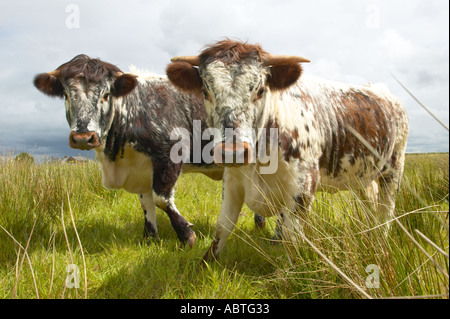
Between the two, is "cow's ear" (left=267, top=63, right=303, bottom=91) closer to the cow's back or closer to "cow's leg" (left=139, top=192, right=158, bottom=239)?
the cow's back

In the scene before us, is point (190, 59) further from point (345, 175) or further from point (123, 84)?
point (345, 175)

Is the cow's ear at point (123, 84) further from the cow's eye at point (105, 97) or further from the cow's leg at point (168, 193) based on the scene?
the cow's leg at point (168, 193)

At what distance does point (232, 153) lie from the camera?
258 cm

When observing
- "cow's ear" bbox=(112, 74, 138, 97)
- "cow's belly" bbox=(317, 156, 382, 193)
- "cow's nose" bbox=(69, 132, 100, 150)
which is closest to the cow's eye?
"cow's ear" bbox=(112, 74, 138, 97)

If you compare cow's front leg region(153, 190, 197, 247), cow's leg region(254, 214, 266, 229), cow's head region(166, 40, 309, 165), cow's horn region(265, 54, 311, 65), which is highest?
cow's horn region(265, 54, 311, 65)

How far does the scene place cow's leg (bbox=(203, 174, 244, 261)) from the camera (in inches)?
139

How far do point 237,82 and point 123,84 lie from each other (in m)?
2.50

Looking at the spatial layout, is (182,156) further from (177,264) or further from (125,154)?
(177,264)

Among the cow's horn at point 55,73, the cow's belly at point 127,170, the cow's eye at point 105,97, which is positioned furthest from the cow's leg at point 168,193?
the cow's horn at point 55,73

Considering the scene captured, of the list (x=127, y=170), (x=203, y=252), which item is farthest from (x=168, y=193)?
(x=203, y=252)

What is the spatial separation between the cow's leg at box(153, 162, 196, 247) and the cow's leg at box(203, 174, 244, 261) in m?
1.13

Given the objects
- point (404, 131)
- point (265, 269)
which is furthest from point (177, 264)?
point (404, 131)

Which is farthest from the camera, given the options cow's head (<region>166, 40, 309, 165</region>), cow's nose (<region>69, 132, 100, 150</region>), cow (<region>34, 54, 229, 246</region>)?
cow (<region>34, 54, 229, 246</region>)

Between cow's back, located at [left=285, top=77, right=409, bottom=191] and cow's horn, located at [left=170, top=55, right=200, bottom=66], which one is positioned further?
A: cow's back, located at [left=285, top=77, right=409, bottom=191]
